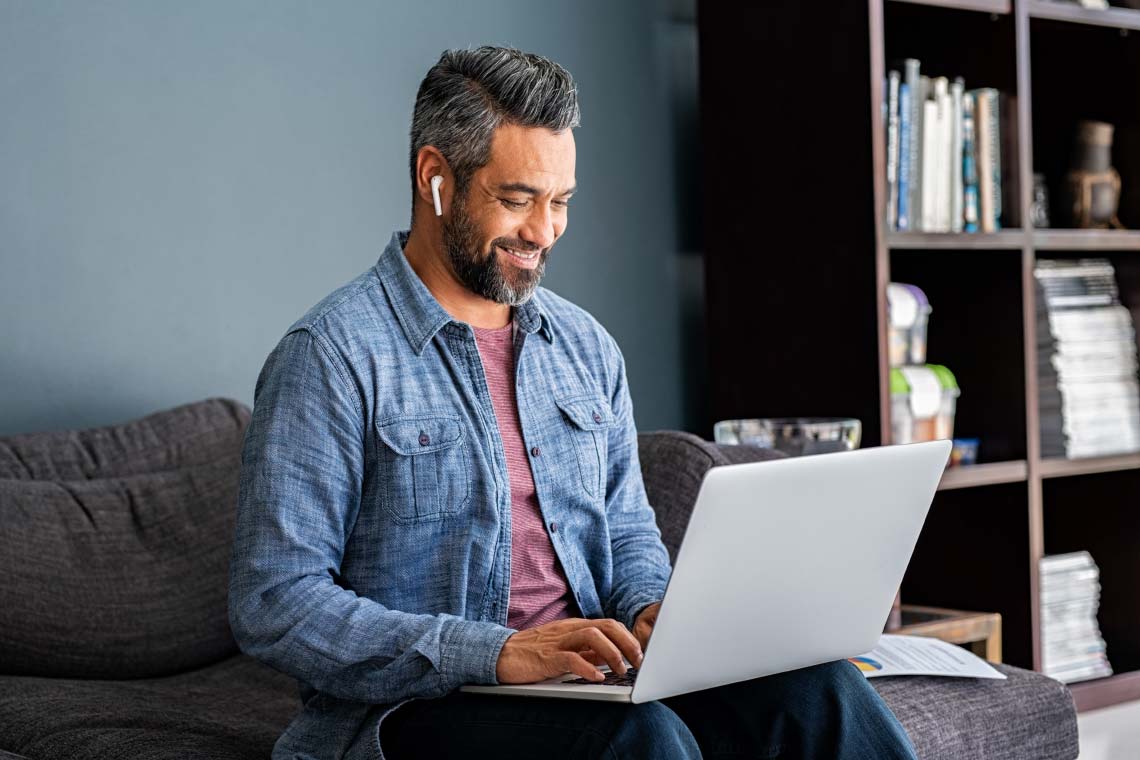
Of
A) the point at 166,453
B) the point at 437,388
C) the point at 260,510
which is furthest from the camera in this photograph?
the point at 166,453

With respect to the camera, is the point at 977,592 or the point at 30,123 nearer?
the point at 30,123

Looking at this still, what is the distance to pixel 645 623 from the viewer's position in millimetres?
1468

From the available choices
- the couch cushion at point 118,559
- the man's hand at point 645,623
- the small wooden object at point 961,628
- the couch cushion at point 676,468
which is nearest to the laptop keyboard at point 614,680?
the man's hand at point 645,623

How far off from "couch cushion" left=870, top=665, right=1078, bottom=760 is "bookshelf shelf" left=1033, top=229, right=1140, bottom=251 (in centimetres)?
115

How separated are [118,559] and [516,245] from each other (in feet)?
2.76

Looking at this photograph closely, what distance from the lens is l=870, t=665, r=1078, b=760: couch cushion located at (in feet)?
5.54

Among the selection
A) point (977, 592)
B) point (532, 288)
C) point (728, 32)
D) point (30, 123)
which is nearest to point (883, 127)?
point (728, 32)

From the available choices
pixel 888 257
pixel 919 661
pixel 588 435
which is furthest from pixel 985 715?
pixel 888 257

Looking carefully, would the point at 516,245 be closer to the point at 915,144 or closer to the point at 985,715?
the point at 985,715

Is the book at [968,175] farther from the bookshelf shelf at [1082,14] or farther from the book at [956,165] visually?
the bookshelf shelf at [1082,14]

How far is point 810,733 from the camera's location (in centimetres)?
136

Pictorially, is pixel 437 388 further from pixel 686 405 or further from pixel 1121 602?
pixel 1121 602

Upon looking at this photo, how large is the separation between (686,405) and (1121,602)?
1146 mm

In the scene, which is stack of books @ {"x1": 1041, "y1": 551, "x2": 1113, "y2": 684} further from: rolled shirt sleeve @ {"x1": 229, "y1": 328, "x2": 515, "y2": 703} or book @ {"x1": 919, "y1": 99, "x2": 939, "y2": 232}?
rolled shirt sleeve @ {"x1": 229, "y1": 328, "x2": 515, "y2": 703}
